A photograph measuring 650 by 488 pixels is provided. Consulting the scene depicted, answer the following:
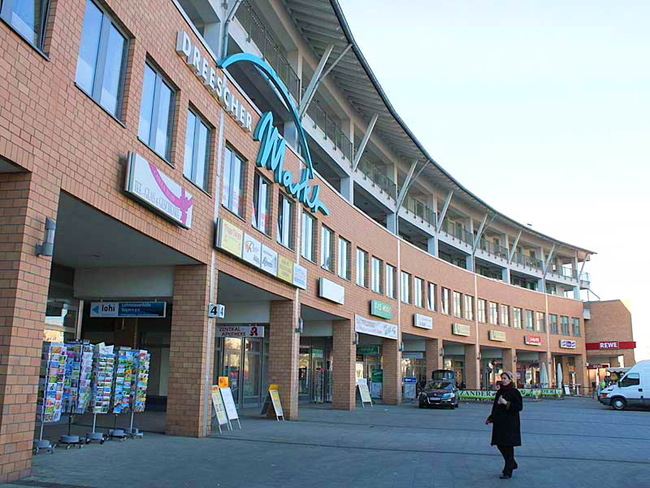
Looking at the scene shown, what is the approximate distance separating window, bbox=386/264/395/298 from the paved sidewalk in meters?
13.8

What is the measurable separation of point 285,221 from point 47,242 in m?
11.5

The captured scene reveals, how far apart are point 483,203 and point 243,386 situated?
2526cm

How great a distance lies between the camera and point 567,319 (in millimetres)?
55719

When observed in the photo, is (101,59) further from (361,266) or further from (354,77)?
(361,266)

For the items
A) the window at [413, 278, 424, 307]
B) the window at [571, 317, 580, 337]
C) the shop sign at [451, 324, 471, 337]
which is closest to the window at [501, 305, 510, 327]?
the shop sign at [451, 324, 471, 337]

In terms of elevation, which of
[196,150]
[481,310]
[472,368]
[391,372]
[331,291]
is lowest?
[391,372]

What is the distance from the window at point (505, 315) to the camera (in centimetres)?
4666

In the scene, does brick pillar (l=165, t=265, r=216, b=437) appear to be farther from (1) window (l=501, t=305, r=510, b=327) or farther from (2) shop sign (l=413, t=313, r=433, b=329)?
(1) window (l=501, t=305, r=510, b=327)

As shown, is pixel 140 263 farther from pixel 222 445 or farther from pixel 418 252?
pixel 418 252

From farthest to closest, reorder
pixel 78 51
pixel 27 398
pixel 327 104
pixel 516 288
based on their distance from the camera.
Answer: pixel 516 288, pixel 327 104, pixel 78 51, pixel 27 398

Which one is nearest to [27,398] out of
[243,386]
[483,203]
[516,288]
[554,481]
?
[554,481]

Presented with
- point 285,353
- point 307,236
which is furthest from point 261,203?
point 285,353

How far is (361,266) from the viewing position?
27344mm

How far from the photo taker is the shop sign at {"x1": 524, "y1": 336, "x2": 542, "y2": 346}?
48.7 metres
